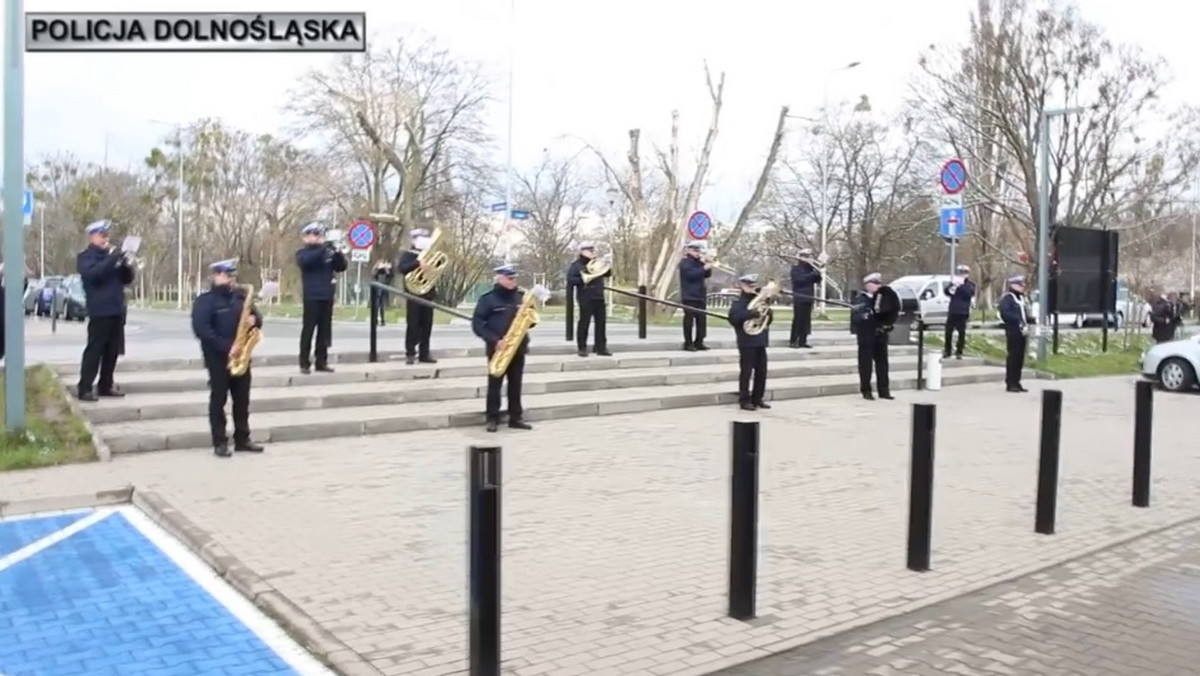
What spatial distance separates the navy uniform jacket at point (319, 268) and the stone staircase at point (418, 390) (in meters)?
1.02

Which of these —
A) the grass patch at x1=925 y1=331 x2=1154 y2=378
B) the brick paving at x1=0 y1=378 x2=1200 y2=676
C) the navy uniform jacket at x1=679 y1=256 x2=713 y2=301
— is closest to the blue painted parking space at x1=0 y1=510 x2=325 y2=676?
the brick paving at x1=0 y1=378 x2=1200 y2=676

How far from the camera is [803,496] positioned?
28.6 ft

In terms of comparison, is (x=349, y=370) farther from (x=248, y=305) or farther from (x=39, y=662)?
(x=39, y=662)

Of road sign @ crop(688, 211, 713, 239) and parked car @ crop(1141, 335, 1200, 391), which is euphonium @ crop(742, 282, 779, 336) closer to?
road sign @ crop(688, 211, 713, 239)

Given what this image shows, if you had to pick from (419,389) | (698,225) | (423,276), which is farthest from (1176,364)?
(419,389)

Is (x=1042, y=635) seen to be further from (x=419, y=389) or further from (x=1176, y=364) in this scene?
(x=1176, y=364)

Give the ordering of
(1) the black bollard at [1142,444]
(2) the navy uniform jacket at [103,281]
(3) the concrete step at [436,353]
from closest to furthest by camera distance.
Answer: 1. (1) the black bollard at [1142,444]
2. (2) the navy uniform jacket at [103,281]
3. (3) the concrete step at [436,353]

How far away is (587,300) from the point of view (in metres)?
15.4

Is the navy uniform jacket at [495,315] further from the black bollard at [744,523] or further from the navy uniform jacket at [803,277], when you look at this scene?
the navy uniform jacket at [803,277]

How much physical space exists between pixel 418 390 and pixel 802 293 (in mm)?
7802

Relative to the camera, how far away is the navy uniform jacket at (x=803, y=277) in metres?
17.8

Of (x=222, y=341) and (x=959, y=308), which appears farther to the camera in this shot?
(x=959, y=308)

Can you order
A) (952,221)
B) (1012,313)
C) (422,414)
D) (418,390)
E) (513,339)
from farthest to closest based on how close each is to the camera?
1. (952,221)
2. (1012,313)
3. (418,390)
4. (422,414)
5. (513,339)

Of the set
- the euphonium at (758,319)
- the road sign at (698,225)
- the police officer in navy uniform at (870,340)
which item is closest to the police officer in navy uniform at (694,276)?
the police officer in navy uniform at (870,340)
